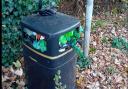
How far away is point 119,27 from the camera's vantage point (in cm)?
618

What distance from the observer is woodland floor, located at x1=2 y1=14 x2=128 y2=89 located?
4230mm

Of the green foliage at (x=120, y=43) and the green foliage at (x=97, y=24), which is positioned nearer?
the green foliage at (x=120, y=43)

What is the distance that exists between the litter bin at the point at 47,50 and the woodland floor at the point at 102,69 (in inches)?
22.1

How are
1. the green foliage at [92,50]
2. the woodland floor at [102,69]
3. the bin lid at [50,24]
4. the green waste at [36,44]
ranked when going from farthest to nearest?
the green foliage at [92,50], the woodland floor at [102,69], the green waste at [36,44], the bin lid at [50,24]

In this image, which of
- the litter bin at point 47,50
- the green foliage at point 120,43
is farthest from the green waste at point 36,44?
the green foliage at point 120,43

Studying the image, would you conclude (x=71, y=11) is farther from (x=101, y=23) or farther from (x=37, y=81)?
(x=37, y=81)

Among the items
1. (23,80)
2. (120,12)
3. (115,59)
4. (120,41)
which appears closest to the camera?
(23,80)

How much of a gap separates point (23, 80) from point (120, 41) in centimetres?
224

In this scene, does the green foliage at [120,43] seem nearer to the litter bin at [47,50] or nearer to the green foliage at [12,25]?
the green foliage at [12,25]

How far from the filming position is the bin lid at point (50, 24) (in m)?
3.22

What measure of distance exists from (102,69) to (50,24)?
5.60 feet

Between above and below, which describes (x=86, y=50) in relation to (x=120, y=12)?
below

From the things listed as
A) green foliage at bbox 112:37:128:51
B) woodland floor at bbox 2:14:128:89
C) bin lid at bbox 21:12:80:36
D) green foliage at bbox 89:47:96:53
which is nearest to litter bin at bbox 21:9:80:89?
bin lid at bbox 21:12:80:36

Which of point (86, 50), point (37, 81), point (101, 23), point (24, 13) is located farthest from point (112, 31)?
point (37, 81)
